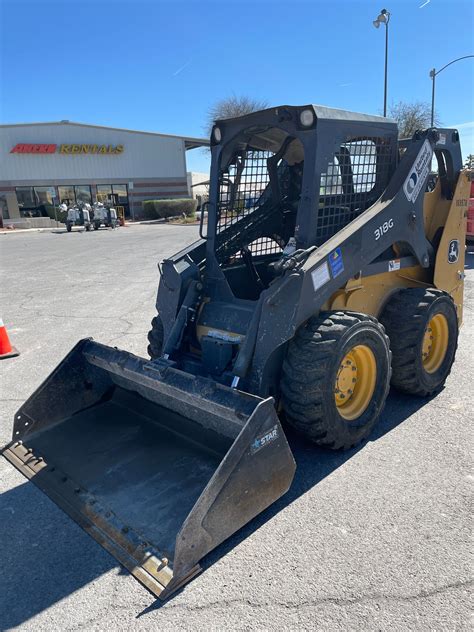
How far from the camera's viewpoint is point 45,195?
120 feet

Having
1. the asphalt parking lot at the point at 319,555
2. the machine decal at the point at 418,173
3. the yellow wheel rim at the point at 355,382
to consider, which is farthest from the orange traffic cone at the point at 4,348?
the machine decal at the point at 418,173

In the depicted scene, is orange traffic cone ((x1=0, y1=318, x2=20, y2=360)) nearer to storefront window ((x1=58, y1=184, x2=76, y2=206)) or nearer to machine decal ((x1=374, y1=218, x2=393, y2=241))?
machine decal ((x1=374, y1=218, x2=393, y2=241))

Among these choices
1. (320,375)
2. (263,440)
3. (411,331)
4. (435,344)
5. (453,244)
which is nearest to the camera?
(263,440)

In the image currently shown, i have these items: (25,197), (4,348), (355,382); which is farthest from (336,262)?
(25,197)

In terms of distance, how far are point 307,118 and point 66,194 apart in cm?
3705

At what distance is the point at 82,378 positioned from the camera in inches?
158

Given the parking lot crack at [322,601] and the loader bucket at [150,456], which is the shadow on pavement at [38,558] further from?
the parking lot crack at [322,601]

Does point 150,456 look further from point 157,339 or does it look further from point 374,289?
point 374,289

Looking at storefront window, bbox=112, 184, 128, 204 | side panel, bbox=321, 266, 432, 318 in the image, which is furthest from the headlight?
storefront window, bbox=112, 184, 128, 204

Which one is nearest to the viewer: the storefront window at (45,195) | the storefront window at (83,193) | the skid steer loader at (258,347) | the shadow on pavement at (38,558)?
the shadow on pavement at (38,558)

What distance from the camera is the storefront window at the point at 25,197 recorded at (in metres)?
35.8

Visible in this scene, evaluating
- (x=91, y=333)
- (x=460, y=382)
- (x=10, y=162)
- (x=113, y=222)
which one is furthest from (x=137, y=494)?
(x=10, y=162)

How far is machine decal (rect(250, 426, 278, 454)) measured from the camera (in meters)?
2.66

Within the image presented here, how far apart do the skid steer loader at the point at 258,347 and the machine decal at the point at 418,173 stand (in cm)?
2
